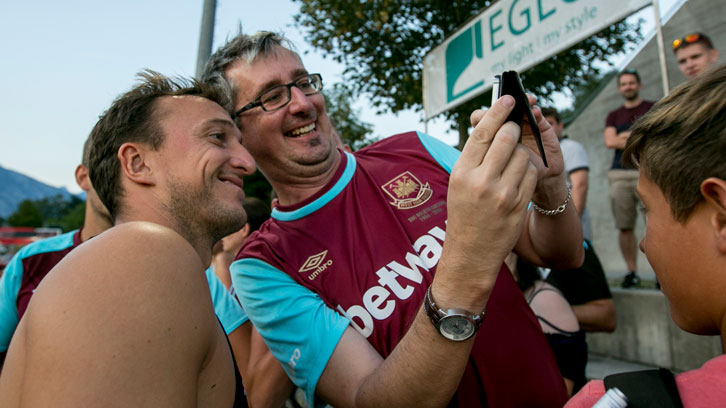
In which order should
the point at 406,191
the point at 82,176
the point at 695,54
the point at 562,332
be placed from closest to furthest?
the point at 406,191
the point at 562,332
the point at 82,176
the point at 695,54

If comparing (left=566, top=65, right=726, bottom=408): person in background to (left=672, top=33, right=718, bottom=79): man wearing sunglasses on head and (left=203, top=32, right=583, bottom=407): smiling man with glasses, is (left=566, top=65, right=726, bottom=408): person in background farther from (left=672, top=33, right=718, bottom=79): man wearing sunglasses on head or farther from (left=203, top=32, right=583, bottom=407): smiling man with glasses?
(left=672, top=33, right=718, bottom=79): man wearing sunglasses on head

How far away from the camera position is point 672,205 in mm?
1160

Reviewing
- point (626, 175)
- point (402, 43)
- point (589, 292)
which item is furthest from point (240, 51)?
point (402, 43)

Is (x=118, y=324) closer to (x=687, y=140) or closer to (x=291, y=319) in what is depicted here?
(x=291, y=319)

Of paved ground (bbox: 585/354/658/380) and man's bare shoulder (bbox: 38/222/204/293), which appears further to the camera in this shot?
paved ground (bbox: 585/354/658/380)

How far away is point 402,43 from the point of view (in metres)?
11.2

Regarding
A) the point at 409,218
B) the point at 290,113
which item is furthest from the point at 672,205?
the point at 290,113

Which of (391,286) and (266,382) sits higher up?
(391,286)

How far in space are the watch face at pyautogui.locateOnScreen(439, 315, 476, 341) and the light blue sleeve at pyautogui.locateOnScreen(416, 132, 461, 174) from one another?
1002mm

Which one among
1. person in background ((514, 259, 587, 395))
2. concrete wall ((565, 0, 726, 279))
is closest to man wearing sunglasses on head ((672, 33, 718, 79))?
person in background ((514, 259, 587, 395))

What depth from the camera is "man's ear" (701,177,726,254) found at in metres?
1.04

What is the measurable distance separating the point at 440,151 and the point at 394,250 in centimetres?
58

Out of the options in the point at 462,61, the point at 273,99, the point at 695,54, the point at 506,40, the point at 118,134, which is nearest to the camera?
the point at 118,134

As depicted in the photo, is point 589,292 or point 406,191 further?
point 589,292
